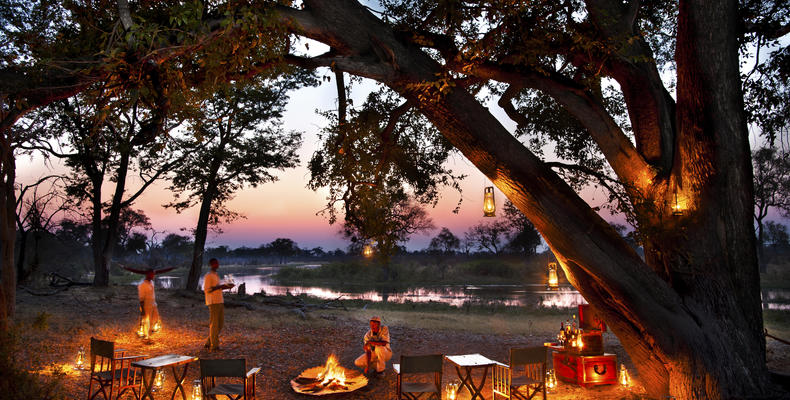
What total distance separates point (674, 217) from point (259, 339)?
7.95 m

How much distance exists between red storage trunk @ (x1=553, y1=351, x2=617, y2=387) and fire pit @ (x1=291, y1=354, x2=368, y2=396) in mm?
3077

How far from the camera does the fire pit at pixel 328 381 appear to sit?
21.1ft

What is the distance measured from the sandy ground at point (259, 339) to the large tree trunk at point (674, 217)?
1.38 meters

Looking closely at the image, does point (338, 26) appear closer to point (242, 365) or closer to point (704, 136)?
point (242, 365)

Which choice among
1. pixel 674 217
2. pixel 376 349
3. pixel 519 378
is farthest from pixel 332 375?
pixel 674 217

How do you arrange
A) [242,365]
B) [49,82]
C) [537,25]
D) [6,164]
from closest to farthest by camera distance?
1. [49,82]
2. [242,365]
3. [537,25]
4. [6,164]

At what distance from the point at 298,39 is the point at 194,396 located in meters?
4.34

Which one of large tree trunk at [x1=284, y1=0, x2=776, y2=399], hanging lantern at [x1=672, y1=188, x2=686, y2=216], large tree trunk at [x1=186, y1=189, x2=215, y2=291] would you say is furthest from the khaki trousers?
large tree trunk at [x1=186, y1=189, x2=215, y2=291]

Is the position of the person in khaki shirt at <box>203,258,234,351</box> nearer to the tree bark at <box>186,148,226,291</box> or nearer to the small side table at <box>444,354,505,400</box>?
the small side table at <box>444,354,505,400</box>

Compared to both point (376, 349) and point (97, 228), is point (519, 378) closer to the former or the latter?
point (376, 349)

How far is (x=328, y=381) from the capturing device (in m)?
6.64

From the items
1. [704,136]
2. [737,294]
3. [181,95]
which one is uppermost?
[181,95]

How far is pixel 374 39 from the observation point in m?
5.64

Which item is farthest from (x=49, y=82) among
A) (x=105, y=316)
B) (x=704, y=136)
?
(x=105, y=316)
